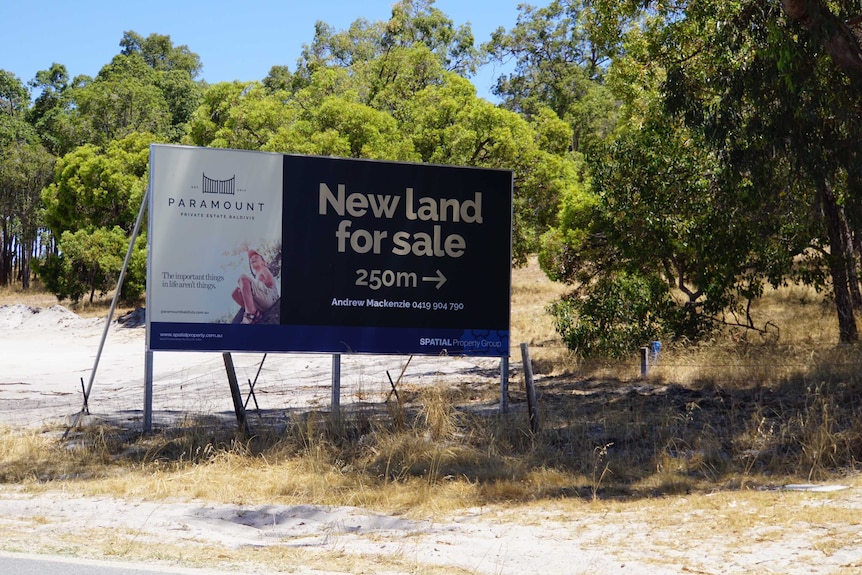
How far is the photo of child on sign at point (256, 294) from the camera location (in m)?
12.9

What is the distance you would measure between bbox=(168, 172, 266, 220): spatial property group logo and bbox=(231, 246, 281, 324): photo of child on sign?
519mm

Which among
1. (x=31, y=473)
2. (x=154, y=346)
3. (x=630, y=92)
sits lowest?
(x=31, y=473)

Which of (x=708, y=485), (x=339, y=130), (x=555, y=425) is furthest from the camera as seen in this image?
(x=339, y=130)

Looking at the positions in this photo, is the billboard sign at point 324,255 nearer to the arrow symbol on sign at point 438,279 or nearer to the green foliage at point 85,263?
the arrow symbol on sign at point 438,279

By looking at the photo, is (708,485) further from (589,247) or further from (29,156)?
(29,156)

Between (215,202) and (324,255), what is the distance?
5.38ft

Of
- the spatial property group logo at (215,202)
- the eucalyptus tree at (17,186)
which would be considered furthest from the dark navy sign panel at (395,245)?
the eucalyptus tree at (17,186)

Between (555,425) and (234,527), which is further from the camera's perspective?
(555,425)

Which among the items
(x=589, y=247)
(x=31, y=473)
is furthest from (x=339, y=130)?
(x=31, y=473)

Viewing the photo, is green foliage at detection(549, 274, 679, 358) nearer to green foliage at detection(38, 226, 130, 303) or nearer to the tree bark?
the tree bark

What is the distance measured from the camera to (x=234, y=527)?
8.72 metres

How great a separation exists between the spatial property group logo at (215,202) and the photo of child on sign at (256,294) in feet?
1.70

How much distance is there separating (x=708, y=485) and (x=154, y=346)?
7.28 meters

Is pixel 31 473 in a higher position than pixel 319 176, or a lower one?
lower
